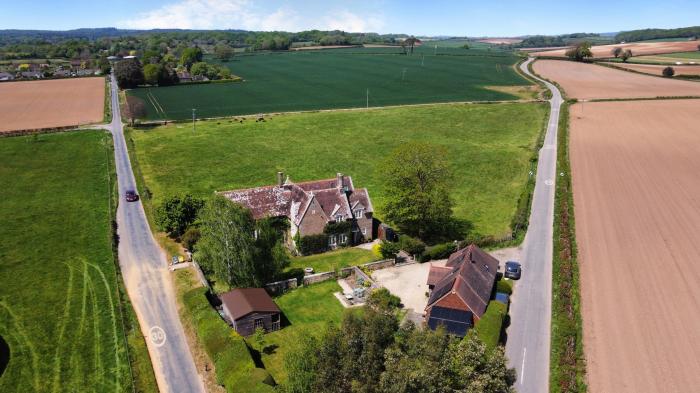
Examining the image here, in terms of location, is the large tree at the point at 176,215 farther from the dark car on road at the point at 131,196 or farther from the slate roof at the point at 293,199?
the dark car on road at the point at 131,196

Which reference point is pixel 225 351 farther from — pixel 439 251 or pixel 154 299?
pixel 439 251

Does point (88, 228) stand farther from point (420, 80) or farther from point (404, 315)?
point (420, 80)

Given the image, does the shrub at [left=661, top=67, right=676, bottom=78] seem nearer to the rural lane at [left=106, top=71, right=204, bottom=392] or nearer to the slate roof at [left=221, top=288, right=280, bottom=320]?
the rural lane at [left=106, top=71, right=204, bottom=392]

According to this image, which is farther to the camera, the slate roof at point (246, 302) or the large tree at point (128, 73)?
the large tree at point (128, 73)

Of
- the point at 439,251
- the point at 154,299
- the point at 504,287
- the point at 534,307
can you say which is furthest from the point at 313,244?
the point at 534,307

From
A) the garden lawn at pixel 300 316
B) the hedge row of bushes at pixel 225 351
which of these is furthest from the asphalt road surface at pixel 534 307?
the hedge row of bushes at pixel 225 351

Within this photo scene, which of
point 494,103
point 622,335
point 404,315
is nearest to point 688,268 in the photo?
point 622,335

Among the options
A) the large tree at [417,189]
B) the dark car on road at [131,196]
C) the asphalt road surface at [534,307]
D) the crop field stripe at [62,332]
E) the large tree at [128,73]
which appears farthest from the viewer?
the large tree at [128,73]
